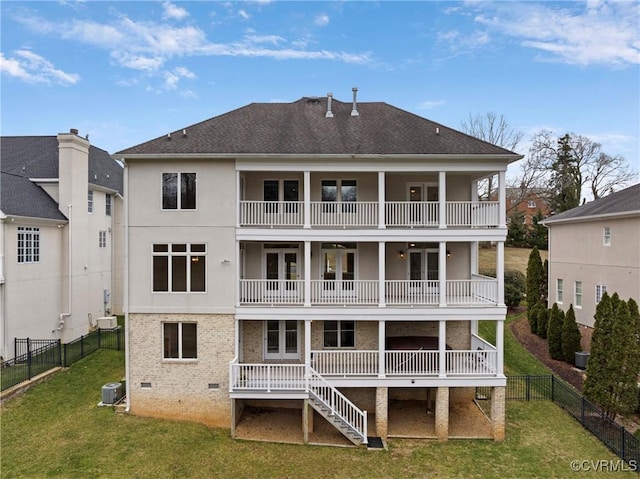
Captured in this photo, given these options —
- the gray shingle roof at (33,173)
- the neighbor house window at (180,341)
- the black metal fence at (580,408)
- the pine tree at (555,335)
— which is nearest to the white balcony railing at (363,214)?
the neighbor house window at (180,341)

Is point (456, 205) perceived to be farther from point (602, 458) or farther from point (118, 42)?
point (118, 42)

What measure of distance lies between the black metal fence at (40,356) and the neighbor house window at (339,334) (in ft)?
37.8

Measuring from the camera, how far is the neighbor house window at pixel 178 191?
41.5ft

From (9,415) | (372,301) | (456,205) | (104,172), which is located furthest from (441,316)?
(104,172)

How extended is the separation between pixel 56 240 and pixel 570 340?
90.4ft

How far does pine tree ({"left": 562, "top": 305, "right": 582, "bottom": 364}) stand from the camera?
18641 mm

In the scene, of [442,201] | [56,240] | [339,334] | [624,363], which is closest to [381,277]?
[339,334]

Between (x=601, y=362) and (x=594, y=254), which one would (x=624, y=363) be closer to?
(x=601, y=362)

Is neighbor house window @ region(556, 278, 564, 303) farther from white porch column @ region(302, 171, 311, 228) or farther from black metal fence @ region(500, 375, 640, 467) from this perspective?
white porch column @ region(302, 171, 311, 228)

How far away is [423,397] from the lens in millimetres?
14664

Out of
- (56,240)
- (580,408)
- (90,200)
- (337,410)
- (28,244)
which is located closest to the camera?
(337,410)

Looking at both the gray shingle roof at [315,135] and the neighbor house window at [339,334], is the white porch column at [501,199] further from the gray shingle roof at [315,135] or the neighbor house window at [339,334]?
the neighbor house window at [339,334]

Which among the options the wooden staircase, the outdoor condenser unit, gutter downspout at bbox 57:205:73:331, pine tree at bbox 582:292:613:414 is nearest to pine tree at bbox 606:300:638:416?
pine tree at bbox 582:292:613:414

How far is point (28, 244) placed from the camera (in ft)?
55.0
